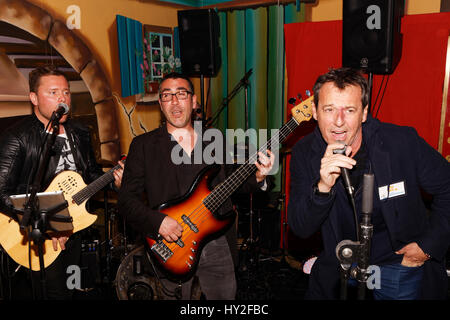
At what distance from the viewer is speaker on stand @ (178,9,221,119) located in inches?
177

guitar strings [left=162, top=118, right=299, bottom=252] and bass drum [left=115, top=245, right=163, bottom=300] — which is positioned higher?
guitar strings [left=162, top=118, right=299, bottom=252]

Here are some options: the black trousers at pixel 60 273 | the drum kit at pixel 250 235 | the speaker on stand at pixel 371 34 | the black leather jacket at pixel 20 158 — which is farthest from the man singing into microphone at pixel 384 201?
the drum kit at pixel 250 235

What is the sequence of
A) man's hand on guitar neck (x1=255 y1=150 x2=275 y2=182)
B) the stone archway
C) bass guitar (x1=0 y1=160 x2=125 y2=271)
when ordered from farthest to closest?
1. the stone archway
2. bass guitar (x1=0 y1=160 x2=125 y2=271)
3. man's hand on guitar neck (x1=255 y1=150 x2=275 y2=182)

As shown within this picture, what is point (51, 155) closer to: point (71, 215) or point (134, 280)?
point (71, 215)

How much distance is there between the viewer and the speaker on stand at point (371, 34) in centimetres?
319

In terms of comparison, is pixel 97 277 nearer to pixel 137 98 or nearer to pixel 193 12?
pixel 137 98

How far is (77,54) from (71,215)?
6.47ft

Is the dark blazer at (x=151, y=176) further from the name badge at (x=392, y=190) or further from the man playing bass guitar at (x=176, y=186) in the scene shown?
the name badge at (x=392, y=190)

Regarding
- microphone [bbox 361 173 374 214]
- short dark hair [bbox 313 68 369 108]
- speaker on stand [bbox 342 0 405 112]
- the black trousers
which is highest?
speaker on stand [bbox 342 0 405 112]

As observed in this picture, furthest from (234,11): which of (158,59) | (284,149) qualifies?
(284,149)

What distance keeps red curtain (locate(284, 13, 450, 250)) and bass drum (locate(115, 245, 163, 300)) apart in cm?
277

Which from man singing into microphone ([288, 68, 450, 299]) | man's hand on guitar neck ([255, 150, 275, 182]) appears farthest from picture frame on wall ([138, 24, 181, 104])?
man singing into microphone ([288, 68, 450, 299])

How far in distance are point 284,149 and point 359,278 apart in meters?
3.30

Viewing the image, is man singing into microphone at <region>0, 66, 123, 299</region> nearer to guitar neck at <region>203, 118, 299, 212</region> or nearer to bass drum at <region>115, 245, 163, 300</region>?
bass drum at <region>115, 245, 163, 300</region>
